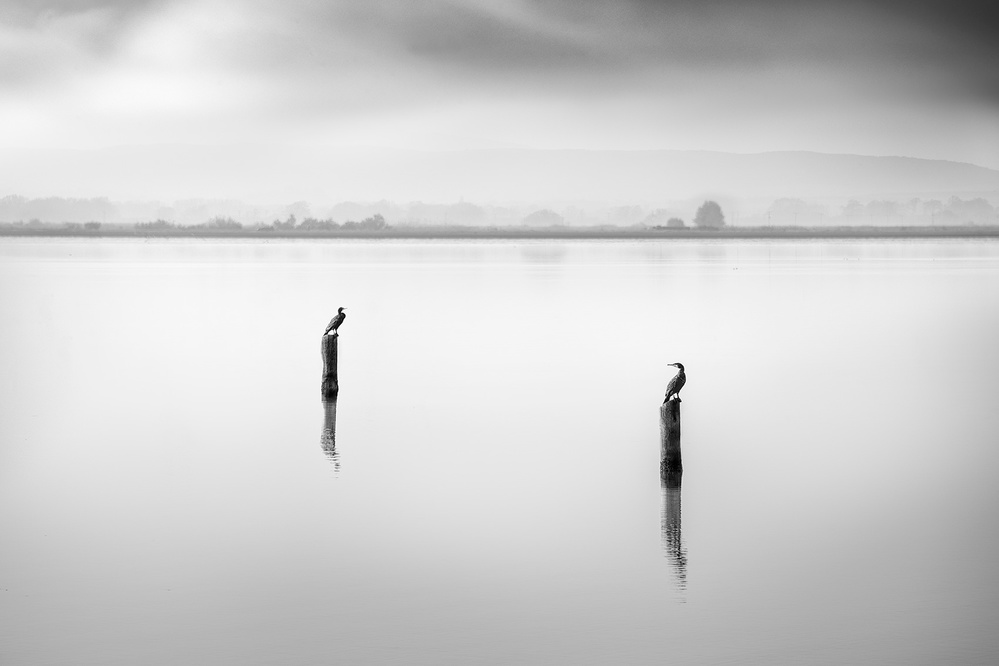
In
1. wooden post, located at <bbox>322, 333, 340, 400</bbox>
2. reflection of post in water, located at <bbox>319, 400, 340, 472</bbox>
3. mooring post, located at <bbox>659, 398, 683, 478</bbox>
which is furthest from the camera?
wooden post, located at <bbox>322, 333, 340, 400</bbox>

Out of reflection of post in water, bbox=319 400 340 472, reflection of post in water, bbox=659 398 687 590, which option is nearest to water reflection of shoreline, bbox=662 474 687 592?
reflection of post in water, bbox=659 398 687 590

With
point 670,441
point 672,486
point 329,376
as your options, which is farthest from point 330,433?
point 670,441

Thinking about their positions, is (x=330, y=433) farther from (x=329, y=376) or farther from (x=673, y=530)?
(x=673, y=530)

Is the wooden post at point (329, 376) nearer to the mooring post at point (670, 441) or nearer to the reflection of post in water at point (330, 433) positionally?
the reflection of post in water at point (330, 433)

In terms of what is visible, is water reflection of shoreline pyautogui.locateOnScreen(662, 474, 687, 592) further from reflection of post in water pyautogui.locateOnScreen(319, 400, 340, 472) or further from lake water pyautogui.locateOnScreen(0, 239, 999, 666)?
reflection of post in water pyautogui.locateOnScreen(319, 400, 340, 472)

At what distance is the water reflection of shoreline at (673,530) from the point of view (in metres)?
14.9

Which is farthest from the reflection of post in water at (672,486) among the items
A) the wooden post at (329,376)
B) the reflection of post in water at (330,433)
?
the wooden post at (329,376)

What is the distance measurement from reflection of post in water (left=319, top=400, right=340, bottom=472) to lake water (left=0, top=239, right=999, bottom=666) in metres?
0.10

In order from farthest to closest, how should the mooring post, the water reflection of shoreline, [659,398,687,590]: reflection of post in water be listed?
the mooring post, [659,398,687,590]: reflection of post in water, the water reflection of shoreline

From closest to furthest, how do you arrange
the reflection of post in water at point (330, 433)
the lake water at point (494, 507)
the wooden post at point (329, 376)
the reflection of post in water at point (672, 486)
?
1. the lake water at point (494, 507)
2. the reflection of post in water at point (672, 486)
3. the reflection of post in water at point (330, 433)
4. the wooden post at point (329, 376)

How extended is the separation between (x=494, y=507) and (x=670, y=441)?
2704mm

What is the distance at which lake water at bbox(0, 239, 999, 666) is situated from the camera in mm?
12523

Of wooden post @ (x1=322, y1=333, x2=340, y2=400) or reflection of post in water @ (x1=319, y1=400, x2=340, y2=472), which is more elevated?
wooden post @ (x1=322, y1=333, x2=340, y2=400)

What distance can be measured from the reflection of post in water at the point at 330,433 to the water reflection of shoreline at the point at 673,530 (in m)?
5.67
